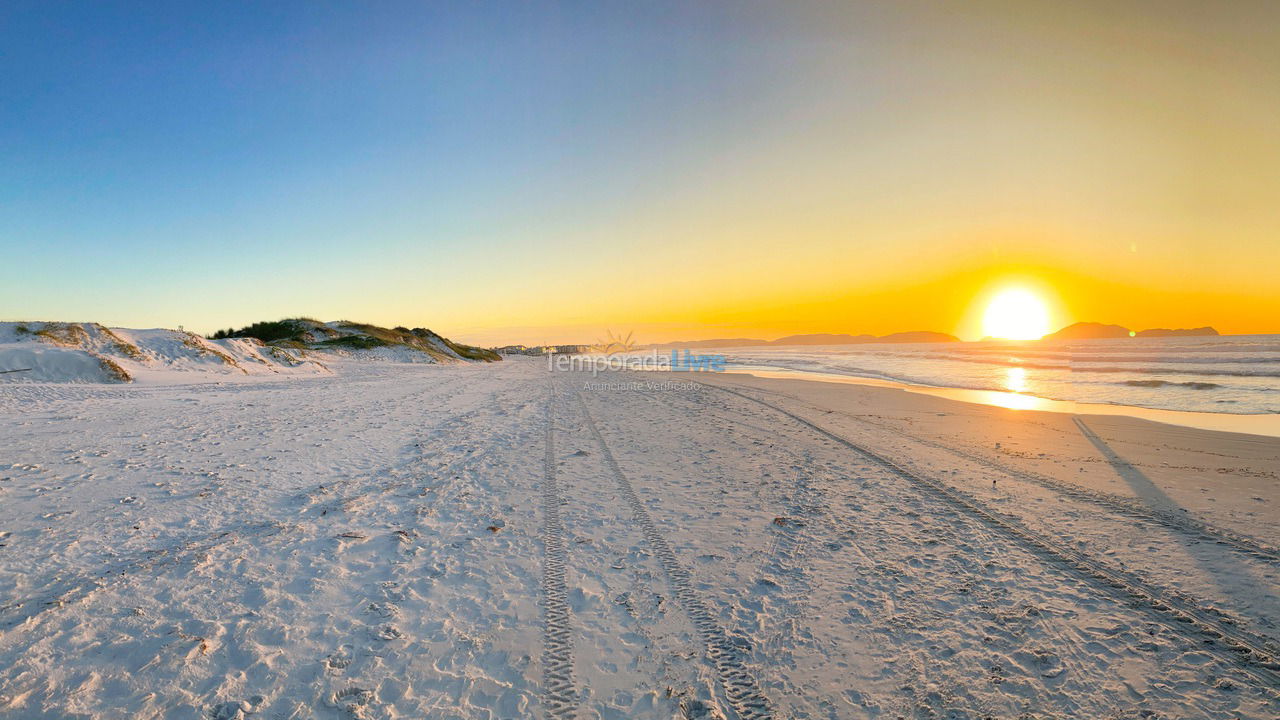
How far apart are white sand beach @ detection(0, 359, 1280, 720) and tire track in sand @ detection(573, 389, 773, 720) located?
22 millimetres

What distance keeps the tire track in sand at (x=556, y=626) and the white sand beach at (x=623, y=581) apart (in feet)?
0.08

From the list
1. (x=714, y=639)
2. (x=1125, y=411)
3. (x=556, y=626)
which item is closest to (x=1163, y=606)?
(x=714, y=639)

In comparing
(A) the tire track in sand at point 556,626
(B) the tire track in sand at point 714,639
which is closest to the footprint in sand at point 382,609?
(A) the tire track in sand at point 556,626

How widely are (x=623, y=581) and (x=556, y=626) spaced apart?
0.85m

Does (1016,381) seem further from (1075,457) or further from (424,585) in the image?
(424,585)

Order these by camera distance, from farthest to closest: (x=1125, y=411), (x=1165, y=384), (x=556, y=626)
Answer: (x=1165, y=384), (x=1125, y=411), (x=556, y=626)

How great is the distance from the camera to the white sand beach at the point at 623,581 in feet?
10.3

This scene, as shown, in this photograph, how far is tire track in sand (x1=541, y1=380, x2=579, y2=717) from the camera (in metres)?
3.11

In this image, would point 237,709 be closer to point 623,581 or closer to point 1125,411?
point 623,581

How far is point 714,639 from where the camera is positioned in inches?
146

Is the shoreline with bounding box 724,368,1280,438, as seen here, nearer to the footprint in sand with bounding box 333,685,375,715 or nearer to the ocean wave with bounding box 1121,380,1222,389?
the ocean wave with bounding box 1121,380,1222,389

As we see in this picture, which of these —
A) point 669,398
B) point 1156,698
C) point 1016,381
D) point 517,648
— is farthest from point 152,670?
point 1016,381

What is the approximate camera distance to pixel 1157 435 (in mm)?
10797

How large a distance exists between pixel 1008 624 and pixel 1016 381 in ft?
80.4
